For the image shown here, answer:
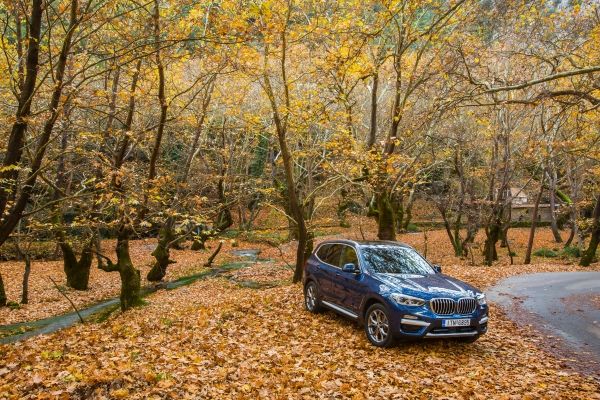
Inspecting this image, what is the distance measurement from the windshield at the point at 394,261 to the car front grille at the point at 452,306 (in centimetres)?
134

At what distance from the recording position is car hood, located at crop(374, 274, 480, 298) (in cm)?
880

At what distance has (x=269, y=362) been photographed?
7961 mm

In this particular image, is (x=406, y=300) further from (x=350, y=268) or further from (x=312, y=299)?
(x=312, y=299)

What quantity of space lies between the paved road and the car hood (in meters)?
2.43

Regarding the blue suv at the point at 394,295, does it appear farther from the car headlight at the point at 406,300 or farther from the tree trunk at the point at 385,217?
the tree trunk at the point at 385,217

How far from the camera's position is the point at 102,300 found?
61.9 feet

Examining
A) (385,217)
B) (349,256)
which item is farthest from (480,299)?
(385,217)

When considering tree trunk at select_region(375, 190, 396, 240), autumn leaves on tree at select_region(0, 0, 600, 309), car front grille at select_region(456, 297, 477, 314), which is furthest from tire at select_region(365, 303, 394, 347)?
tree trunk at select_region(375, 190, 396, 240)

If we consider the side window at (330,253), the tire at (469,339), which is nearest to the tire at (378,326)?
the tire at (469,339)

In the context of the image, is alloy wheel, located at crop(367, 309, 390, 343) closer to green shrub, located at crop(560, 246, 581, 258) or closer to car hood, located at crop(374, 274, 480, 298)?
car hood, located at crop(374, 274, 480, 298)

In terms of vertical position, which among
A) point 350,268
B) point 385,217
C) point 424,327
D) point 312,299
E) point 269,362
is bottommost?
point 269,362

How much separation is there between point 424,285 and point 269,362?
3260mm

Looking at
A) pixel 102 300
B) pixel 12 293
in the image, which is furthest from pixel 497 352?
pixel 12 293

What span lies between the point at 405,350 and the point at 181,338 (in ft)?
14.2
